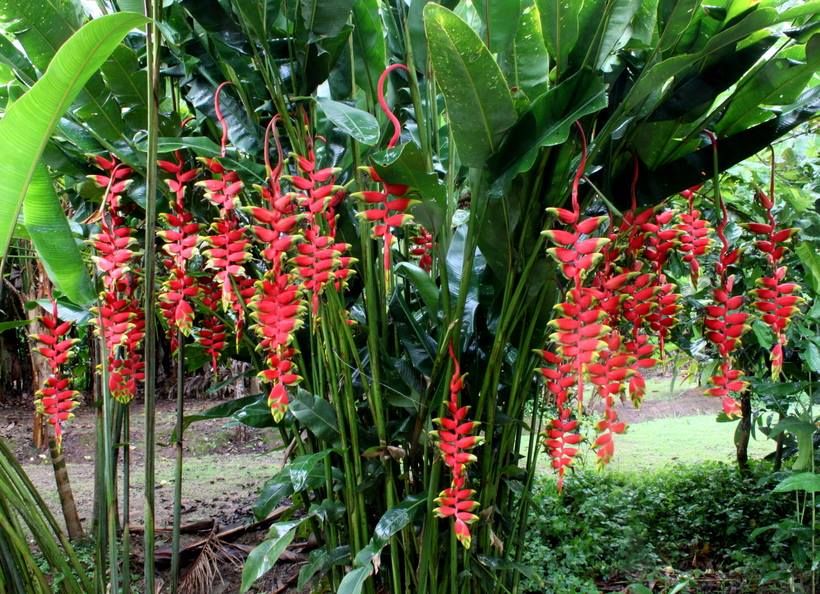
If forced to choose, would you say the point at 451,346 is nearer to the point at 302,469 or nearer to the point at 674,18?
the point at 302,469

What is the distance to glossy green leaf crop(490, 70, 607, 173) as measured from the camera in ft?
2.59

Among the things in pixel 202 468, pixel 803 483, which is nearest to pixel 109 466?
pixel 803 483

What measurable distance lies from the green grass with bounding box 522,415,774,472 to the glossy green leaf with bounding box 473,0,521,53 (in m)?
3.02

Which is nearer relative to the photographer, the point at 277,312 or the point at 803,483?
the point at 277,312

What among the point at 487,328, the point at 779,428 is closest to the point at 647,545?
the point at 779,428

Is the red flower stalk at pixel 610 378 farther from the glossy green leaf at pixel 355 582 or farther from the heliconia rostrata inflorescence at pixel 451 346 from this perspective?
the glossy green leaf at pixel 355 582

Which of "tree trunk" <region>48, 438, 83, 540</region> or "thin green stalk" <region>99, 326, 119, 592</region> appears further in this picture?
"tree trunk" <region>48, 438, 83, 540</region>

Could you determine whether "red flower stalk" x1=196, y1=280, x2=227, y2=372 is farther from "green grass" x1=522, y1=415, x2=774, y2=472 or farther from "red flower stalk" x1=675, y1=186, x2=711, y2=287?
"green grass" x1=522, y1=415, x2=774, y2=472

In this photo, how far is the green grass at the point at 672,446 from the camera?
379cm

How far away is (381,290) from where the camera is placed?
1.19 m

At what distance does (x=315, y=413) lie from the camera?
116cm

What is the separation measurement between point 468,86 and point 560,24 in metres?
0.19

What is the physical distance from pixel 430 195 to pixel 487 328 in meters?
0.39

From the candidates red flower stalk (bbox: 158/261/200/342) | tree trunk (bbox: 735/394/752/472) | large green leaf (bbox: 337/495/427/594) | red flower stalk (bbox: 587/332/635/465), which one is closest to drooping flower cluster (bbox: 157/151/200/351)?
red flower stalk (bbox: 158/261/200/342)
